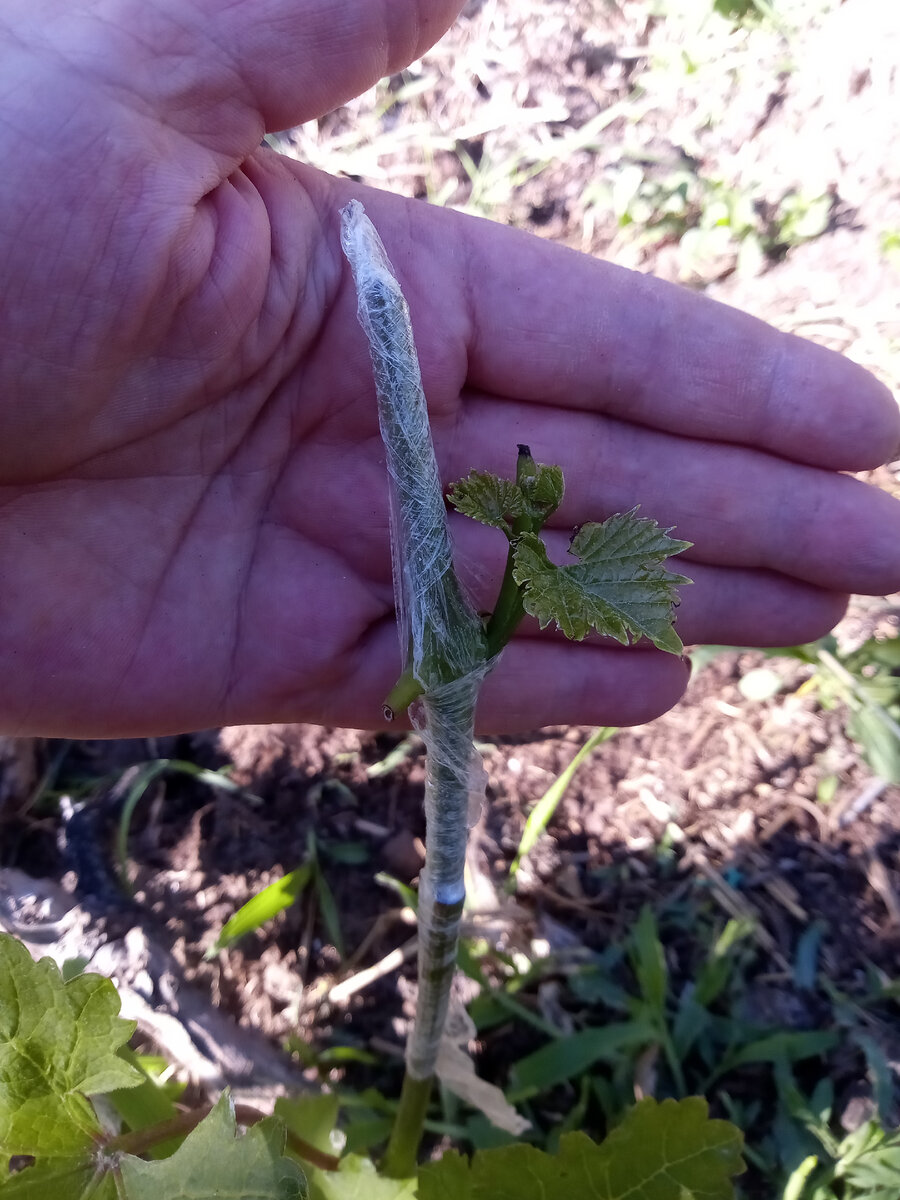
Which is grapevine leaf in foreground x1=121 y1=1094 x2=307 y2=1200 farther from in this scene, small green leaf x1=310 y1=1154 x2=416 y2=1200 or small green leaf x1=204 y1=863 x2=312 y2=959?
small green leaf x1=204 y1=863 x2=312 y2=959

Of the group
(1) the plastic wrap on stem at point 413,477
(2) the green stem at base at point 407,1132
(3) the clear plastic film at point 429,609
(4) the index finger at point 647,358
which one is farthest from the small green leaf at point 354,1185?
(4) the index finger at point 647,358

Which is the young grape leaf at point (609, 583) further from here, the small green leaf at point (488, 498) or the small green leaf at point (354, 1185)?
the small green leaf at point (354, 1185)

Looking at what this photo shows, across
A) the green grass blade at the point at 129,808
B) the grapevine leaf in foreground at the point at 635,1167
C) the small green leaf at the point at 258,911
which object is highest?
the grapevine leaf in foreground at the point at 635,1167

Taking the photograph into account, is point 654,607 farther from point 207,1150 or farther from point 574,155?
point 574,155

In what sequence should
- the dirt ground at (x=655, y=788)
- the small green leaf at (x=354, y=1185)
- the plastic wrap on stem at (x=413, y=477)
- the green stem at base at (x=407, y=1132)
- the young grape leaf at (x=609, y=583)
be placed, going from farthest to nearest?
the dirt ground at (x=655, y=788) → the green stem at base at (x=407, y=1132) → the small green leaf at (x=354, y=1185) → the plastic wrap on stem at (x=413, y=477) → the young grape leaf at (x=609, y=583)

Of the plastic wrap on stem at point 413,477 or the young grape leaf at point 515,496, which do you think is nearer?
the young grape leaf at point 515,496

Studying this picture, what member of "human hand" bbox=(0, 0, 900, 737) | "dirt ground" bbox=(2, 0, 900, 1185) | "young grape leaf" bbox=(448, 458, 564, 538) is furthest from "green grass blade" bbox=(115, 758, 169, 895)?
"young grape leaf" bbox=(448, 458, 564, 538)
